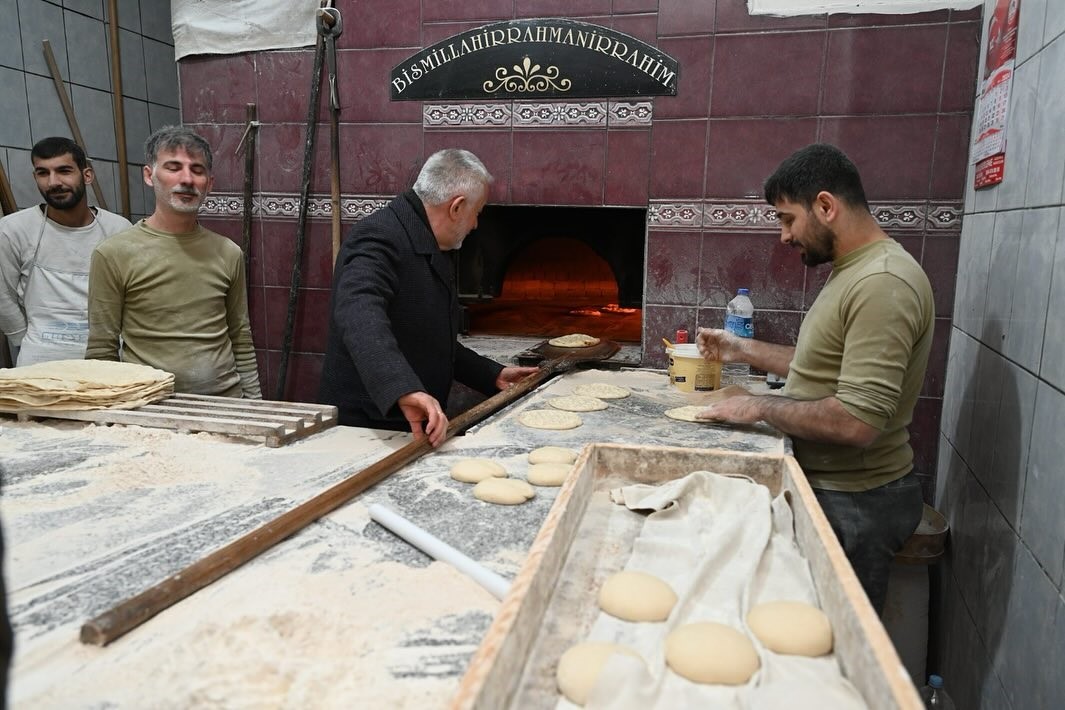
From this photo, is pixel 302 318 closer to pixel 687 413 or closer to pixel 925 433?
pixel 687 413

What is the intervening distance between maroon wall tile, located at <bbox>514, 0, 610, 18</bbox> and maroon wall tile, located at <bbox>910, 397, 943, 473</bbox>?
226cm

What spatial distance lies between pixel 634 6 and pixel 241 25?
79.3 inches

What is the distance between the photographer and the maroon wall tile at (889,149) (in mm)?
2910

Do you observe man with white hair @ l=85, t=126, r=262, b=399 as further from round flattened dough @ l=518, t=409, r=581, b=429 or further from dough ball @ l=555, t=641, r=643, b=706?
dough ball @ l=555, t=641, r=643, b=706

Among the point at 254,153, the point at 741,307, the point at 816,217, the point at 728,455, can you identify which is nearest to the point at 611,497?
the point at 728,455

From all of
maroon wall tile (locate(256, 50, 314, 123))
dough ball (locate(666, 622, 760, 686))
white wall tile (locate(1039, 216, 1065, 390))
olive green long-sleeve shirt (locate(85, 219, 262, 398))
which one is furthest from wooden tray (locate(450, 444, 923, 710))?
maroon wall tile (locate(256, 50, 314, 123))

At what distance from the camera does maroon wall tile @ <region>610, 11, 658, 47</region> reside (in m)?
3.12

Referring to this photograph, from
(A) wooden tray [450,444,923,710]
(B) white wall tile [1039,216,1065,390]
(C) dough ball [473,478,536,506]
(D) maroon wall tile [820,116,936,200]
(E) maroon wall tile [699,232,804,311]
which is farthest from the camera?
(E) maroon wall tile [699,232,804,311]

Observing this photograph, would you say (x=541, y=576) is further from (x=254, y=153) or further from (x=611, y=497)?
(x=254, y=153)

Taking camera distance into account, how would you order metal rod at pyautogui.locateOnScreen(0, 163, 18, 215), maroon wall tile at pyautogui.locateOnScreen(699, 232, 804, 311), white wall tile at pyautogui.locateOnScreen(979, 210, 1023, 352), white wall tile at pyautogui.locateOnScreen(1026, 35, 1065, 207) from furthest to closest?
metal rod at pyautogui.locateOnScreen(0, 163, 18, 215)
maroon wall tile at pyautogui.locateOnScreen(699, 232, 804, 311)
white wall tile at pyautogui.locateOnScreen(979, 210, 1023, 352)
white wall tile at pyautogui.locateOnScreen(1026, 35, 1065, 207)

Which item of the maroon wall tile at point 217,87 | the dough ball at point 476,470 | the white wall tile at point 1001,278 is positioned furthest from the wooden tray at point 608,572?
the maroon wall tile at point 217,87

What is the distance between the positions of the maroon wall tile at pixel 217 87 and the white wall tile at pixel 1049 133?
3403 millimetres

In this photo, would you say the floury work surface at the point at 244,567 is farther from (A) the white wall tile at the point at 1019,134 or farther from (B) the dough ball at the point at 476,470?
(A) the white wall tile at the point at 1019,134

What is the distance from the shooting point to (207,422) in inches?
72.4
